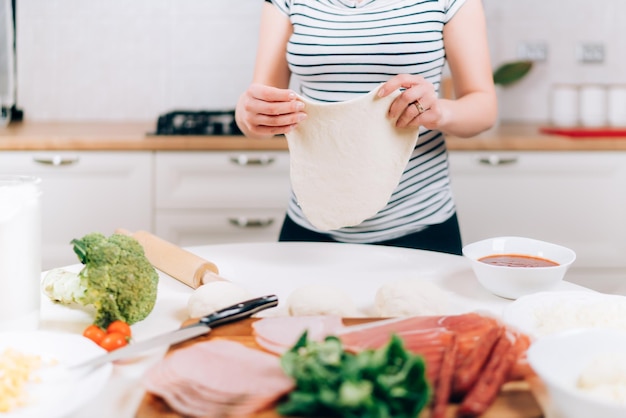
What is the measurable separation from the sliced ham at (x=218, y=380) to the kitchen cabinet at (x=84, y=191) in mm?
1634

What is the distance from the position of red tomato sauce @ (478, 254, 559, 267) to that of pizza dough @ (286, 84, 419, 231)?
291 millimetres

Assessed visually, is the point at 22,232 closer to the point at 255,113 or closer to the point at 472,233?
the point at 255,113

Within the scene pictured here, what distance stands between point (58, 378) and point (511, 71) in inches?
96.9

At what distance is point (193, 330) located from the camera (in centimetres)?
80

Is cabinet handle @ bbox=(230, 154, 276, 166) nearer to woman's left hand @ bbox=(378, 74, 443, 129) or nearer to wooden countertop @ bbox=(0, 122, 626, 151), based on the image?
wooden countertop @ bbox=(0, 122, 626, 151)

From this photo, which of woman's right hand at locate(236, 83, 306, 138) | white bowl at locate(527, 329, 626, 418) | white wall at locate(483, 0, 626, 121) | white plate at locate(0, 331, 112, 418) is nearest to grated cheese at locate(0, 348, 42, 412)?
white plate at locate(0, 331, 112, 418)

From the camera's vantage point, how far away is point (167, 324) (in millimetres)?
922

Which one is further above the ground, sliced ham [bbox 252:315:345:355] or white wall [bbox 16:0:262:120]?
white wall [bbox 16:0:262:120]

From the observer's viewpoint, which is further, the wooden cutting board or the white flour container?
the white flour container

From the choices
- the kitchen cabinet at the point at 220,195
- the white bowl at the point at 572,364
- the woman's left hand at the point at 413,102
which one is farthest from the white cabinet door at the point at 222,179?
the white bowl at the point at 572,364

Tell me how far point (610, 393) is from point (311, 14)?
3.42ft

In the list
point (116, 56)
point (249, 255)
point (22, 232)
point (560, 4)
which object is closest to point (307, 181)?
point (249, 255)

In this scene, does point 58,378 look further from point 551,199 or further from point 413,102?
point 551,199

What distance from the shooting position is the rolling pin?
1.06 meters
